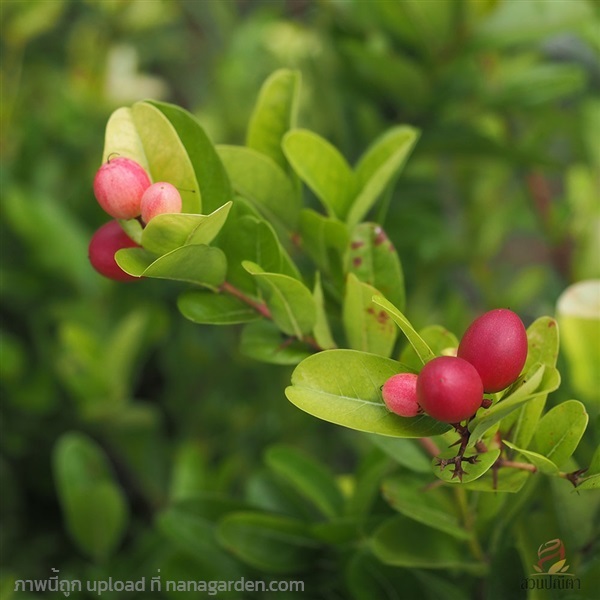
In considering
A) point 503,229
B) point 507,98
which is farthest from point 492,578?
point 503,229

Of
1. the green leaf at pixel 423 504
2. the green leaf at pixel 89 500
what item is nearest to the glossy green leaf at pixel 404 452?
the green leaf at pixel 423 504

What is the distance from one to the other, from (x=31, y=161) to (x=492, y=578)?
0.70 m

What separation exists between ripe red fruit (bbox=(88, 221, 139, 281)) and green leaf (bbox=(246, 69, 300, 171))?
0.40ft

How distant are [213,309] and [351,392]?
0.09m

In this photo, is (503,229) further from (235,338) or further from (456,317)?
(235,338)

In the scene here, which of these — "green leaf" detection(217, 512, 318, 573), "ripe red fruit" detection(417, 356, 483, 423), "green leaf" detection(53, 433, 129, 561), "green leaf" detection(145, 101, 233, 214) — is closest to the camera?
"ripe red fruit" detection(417, 356, 483, 423)

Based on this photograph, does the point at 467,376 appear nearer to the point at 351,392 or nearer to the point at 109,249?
the point at 351,392

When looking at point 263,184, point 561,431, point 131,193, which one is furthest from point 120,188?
point 561,431

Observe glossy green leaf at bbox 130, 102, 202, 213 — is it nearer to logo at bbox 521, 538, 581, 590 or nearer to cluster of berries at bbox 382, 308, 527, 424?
cluster of berries at bbox 382, 308, 527, 424

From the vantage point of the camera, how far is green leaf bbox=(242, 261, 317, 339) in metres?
0.36

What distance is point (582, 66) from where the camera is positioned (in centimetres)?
81

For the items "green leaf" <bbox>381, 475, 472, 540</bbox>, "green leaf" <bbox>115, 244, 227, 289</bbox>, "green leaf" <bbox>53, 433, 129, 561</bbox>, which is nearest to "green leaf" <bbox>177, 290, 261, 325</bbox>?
"green leaf" <bbox>115, 244, 227, 289</bbox>

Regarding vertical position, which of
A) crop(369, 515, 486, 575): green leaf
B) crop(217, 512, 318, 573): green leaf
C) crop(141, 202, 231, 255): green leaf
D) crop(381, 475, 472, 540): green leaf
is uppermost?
crop(141, 202, 231, 255): green leaf

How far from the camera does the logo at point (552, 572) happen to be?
0.38 metres
